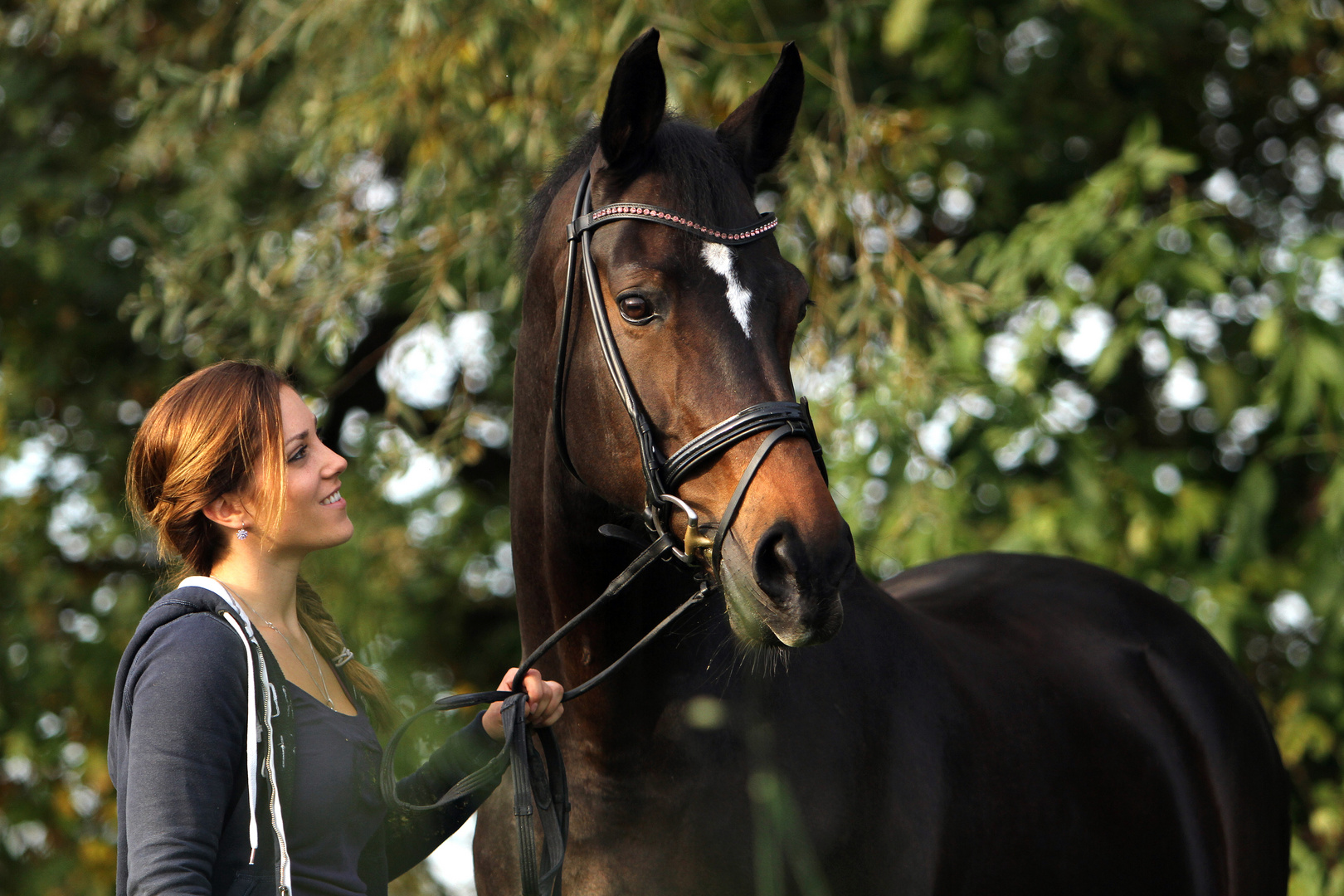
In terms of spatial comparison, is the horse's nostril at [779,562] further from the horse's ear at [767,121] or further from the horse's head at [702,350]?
the horse's ear at [767,121]

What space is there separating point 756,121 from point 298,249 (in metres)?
3.09

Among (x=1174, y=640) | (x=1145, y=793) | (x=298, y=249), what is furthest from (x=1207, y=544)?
(x=298, y=249)

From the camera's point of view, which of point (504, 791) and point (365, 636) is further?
point (365, 636)

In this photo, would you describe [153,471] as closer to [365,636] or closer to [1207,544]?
[365,636]

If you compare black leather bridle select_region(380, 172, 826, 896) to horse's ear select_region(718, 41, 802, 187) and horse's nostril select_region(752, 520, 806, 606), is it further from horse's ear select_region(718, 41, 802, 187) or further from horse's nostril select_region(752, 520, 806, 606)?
horse's ear select_region(718, 41, 802, 187)

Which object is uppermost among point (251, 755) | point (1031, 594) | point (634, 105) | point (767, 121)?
point (634, 105)

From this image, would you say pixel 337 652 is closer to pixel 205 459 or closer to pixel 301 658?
pixel 301 658

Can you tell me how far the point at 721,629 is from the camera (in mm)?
2178

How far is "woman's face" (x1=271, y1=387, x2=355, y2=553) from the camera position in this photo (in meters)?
1.83

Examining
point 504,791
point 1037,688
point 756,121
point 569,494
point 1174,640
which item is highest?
point 756,121

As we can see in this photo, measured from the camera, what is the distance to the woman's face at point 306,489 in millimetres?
1825

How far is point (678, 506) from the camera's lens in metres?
1.83

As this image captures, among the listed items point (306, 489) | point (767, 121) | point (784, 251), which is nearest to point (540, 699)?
point (306, 489)

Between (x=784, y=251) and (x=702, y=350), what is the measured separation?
3025 millimetres
